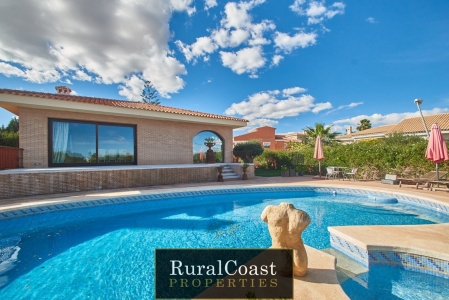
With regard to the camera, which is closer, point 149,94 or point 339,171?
point 339,171

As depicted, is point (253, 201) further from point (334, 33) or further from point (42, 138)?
point (334, 33)

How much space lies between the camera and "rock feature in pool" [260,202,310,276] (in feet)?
8.15

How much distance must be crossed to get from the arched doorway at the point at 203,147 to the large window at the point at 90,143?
4282mm

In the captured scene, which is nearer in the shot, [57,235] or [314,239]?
[314,239]

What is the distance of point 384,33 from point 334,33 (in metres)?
2.85

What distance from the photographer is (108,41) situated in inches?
479

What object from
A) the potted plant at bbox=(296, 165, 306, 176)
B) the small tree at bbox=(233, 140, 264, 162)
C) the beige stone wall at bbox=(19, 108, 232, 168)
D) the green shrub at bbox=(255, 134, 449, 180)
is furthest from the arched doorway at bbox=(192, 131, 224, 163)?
the green shrub at bbox=(255, 134, 449, 180)

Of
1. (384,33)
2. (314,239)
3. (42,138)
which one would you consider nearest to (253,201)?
(314,239)

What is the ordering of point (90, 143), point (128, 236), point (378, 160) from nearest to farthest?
point (128, 236), point (90, 143), point (378, 160)

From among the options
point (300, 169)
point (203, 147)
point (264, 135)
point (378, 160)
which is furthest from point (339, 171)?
point (264, 135)

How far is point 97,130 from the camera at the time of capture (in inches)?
472

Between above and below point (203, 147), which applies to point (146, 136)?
above

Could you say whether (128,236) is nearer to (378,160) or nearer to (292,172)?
(292,172)

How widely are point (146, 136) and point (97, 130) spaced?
A: 8.83 ft
